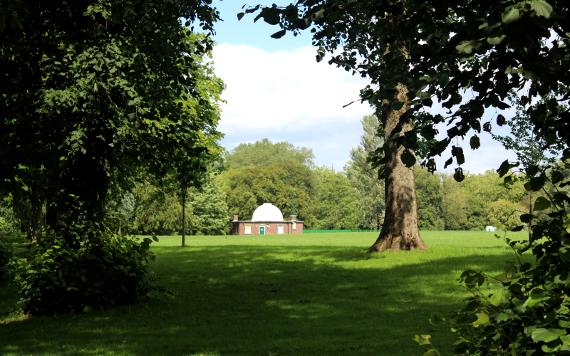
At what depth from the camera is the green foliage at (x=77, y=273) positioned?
43.1 feet

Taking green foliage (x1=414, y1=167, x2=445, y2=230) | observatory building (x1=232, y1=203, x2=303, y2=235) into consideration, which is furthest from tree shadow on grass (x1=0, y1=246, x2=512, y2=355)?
green foliage (x1=414, y1=167, x2=445, y2=230)

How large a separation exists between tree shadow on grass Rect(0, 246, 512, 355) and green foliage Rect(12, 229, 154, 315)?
0.45m

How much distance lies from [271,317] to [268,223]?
9726cm

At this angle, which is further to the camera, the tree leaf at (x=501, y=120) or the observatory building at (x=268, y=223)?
the observatory building at (x=268, y=223)

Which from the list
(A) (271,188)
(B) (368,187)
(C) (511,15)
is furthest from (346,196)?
(C) (511,15)

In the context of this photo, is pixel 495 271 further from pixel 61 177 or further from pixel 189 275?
pixel 61 177

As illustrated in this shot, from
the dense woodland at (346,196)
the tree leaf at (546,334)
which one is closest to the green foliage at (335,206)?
the dense woodland at (346,196)

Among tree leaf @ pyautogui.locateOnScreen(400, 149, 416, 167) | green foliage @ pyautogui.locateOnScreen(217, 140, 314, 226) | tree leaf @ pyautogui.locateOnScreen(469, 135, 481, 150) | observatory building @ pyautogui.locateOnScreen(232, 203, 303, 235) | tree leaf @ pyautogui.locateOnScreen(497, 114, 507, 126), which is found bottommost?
tree leaf @ pyautogui.locateOnScreen(400, 149, 416, 167)

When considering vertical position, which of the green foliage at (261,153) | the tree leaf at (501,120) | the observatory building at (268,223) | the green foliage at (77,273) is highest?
the green foliage at (261,153)

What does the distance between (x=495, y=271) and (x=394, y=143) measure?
15981 mm

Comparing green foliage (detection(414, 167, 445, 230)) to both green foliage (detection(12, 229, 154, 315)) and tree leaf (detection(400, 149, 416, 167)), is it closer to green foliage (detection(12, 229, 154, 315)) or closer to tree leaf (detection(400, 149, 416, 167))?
green foliage (detection(12, 229, 154, 315))

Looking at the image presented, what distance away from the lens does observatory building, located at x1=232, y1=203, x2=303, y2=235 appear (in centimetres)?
10944

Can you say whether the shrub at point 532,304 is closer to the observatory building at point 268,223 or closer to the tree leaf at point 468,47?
the tree leaf at point 468,47

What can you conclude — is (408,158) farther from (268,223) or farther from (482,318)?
(268,223)
